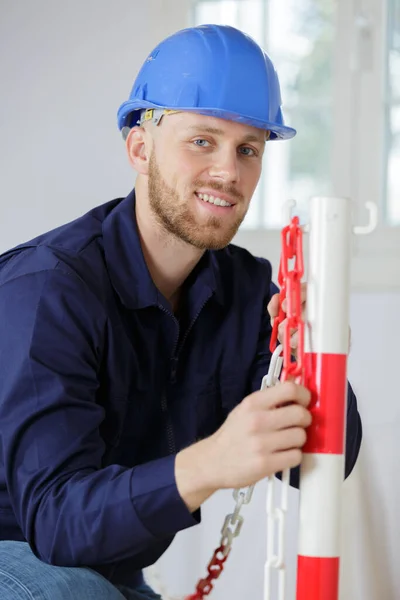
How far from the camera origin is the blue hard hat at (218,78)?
1.45 m

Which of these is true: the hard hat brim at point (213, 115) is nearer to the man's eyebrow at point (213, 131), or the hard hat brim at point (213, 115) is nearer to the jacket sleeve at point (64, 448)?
the man's eyebrow at point (213, 131)

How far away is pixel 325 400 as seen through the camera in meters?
1.00

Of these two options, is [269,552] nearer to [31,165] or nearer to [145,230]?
[145,230]

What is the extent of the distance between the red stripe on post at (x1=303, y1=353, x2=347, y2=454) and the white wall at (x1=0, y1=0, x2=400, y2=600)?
1.58 metres

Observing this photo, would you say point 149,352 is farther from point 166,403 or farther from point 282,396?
point 282,396

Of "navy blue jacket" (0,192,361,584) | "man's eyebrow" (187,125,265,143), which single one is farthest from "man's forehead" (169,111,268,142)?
"navy blue jacket" (0,192,361,584)

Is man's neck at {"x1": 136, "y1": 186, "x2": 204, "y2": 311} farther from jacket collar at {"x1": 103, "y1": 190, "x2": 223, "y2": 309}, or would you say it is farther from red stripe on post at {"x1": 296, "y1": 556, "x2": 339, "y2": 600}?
red stripe on post at {"x1": 296, "y1": 556, "x2": 339, "y2": 600}

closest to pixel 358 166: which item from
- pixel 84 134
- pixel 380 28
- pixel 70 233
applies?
pixel 380 28

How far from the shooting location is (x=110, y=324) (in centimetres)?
144

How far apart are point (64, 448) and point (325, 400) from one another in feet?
1.39

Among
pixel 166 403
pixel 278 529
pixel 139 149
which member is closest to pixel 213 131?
pixel 139 149

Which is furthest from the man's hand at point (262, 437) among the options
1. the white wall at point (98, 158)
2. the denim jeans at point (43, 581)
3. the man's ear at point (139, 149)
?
the white wall at point (98, 158)

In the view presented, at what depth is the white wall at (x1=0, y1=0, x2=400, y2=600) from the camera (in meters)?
2.57

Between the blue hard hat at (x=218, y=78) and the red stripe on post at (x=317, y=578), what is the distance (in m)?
0.78
